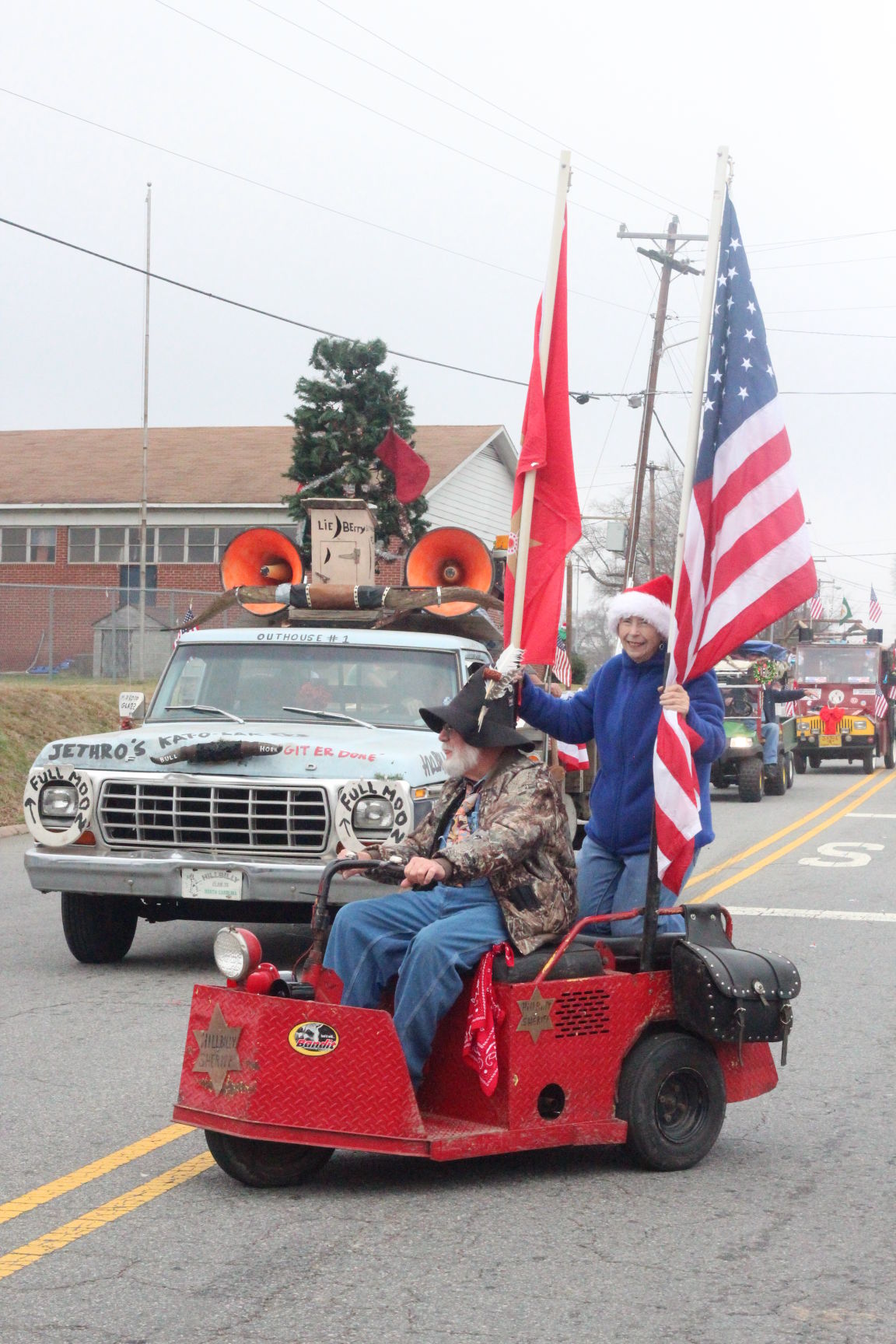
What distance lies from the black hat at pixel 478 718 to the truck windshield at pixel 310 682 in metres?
3.88

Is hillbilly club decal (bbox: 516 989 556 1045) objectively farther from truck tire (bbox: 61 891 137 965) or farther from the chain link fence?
the chain link fence

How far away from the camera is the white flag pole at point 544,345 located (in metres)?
5.99

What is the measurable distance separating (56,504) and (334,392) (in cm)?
1160

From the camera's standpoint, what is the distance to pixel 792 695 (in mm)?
25531

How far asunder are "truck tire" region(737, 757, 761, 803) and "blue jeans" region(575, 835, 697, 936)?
58.9 ft

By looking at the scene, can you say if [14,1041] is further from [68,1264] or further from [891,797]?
[891,797]

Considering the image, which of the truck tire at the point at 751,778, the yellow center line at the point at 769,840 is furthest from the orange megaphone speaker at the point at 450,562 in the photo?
the truck tire at the point at 751,778

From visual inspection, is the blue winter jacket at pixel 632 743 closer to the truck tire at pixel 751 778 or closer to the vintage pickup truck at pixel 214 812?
the vintage pickup truck at pixel 214 812

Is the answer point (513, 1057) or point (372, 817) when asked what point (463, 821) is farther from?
point (372, 817)

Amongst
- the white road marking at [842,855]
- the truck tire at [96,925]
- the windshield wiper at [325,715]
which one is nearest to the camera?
the truck tire at [96,925]

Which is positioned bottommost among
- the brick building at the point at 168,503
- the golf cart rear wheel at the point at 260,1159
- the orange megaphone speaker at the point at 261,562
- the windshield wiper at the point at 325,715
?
→ the golf cart rear wheel at the point at 260,1159

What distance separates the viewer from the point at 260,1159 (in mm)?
5117

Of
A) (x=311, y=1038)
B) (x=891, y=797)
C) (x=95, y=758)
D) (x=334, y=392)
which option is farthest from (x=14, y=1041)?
(x=334, y=392)

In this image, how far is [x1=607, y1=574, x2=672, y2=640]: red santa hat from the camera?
5.76 m
